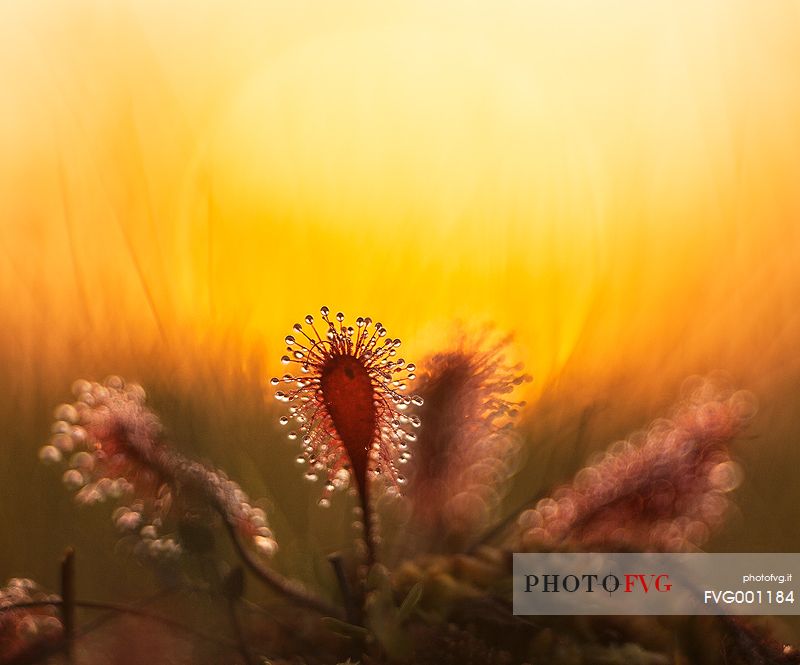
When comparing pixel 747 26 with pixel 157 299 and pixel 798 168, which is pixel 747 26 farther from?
pixel 157 299

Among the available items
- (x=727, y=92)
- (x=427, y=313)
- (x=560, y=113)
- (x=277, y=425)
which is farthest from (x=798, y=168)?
(x=277, y=425)

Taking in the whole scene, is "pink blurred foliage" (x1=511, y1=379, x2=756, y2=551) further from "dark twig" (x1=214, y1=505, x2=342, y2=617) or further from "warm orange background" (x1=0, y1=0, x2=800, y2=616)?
"dark twig" (x1=214, y1=505, x2=342, y2=617)

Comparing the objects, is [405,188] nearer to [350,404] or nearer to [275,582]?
[350,404]

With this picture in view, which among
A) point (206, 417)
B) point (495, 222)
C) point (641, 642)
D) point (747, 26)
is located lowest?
point (641, 642)

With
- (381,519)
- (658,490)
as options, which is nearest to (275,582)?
(381,519)

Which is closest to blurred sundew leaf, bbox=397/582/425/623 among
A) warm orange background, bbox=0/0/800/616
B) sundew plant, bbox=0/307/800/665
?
sundew plant, bbox=0/307/800/665

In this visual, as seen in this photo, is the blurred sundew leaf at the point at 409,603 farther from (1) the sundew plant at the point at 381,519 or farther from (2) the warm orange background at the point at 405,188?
(2) the warm orange background at the point at 405,188
